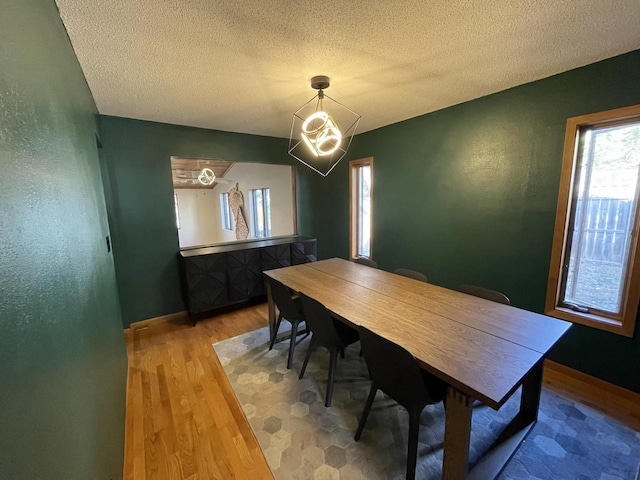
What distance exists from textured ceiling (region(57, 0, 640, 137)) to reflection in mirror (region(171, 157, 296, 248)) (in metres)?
2.04

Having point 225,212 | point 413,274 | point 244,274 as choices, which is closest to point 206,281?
point 244,274

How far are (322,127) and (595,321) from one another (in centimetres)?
259

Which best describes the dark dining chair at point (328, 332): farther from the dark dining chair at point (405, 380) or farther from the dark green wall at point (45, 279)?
the dark green wall at point (45, 279)

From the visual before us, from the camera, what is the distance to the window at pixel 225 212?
5859 mm

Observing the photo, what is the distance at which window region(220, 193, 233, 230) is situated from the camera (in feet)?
19.2

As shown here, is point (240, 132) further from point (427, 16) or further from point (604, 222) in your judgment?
point (604, 222)

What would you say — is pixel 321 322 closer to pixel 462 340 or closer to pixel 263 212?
pixel 462 340

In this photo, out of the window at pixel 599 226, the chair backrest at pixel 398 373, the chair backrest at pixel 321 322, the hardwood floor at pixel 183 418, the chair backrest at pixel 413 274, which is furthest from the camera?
the chair backrest at pixel 413 274

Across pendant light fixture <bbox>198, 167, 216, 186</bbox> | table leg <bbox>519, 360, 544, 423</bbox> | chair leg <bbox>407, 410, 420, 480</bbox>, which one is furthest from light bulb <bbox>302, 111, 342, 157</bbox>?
pendant light fixture <bbox>198, 167, 216, 186</bbox>

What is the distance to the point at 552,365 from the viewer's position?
2.30 meters

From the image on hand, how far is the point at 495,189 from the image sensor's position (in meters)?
2.54

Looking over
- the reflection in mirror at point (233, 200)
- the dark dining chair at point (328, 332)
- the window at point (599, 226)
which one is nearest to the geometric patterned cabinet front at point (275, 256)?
the reflection in mirror at point (233, 200)

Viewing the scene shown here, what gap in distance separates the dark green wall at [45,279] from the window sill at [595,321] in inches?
122

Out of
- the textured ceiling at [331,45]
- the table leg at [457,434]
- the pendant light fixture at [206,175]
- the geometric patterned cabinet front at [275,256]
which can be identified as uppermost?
the textured ceiling at [331,45]
